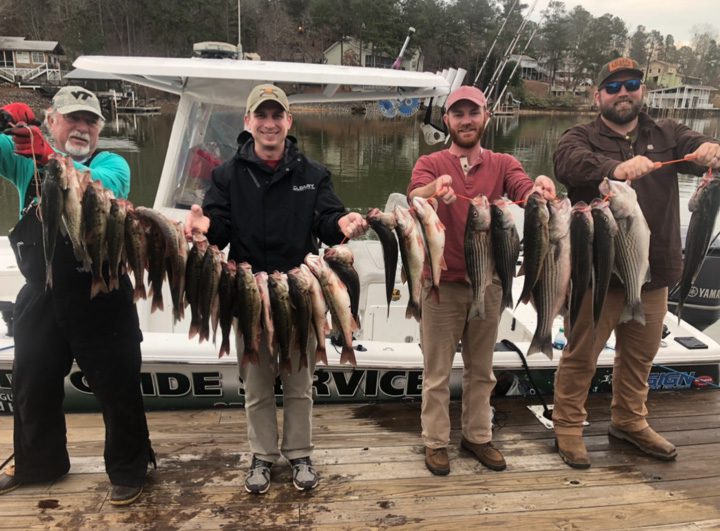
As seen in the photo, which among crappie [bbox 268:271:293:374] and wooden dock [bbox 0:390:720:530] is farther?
wooden dock [bbox 0:390:720:530]

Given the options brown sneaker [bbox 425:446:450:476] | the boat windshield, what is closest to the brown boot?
brown sneaker [bbox 425:446:450:476]

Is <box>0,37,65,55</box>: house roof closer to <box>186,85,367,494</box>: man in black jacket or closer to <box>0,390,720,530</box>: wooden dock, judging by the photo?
<box>0,390,720,530</box>: wooden dock

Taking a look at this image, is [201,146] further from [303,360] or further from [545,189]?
[545,189]

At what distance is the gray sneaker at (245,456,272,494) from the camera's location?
9.26 ft

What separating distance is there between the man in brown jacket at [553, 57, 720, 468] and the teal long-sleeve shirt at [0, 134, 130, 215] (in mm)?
2351

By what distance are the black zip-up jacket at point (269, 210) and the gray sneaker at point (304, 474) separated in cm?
113

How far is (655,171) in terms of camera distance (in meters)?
2.88

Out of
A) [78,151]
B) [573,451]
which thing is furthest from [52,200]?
[573,451]

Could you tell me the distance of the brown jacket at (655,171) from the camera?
114 inches

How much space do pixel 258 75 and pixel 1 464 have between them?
313 centimetres

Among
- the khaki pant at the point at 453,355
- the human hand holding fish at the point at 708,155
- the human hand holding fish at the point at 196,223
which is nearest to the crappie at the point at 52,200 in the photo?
the human hand holding fish at the point at 196,223

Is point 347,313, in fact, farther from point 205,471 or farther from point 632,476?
point 632,476

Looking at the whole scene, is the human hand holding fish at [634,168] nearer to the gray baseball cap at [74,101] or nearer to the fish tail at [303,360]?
the fish tail at [303,360]

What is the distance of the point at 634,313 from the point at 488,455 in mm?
1192
